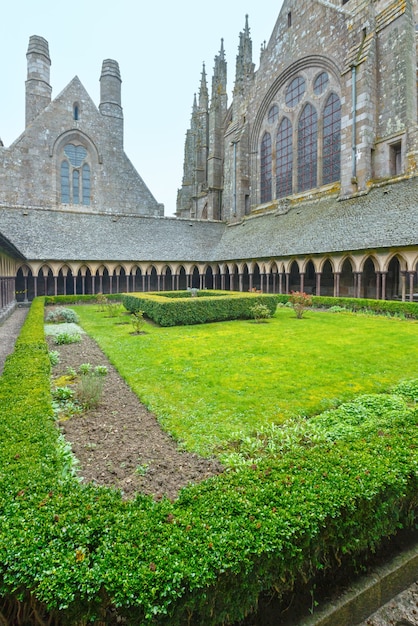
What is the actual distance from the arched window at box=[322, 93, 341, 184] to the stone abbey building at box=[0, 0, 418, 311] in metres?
0.09

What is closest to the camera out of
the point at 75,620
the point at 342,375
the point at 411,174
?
the point at 75,620

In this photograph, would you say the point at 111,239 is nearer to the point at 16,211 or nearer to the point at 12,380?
the point at 16,211

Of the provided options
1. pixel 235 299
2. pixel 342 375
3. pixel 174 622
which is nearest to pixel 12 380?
pixel 174 622

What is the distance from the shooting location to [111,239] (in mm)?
27000

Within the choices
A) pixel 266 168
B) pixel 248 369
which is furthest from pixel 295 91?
pixel 248 369

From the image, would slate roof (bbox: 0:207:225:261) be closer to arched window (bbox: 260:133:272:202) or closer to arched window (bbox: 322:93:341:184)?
arched window (bbox: 260:133:272:202)

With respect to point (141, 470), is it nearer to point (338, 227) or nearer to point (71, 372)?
point (71, 372)

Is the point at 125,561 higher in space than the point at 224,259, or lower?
lower

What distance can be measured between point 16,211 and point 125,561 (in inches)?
1091

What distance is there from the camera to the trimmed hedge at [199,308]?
13703mm

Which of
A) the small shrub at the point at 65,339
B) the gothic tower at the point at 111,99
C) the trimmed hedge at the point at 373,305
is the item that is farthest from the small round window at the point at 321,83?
the small shrub at the point at 65,339

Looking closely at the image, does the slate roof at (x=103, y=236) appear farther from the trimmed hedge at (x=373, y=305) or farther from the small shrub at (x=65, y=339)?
the small shrub at (x=65, y=339)

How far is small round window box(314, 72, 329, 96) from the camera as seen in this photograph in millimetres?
25266

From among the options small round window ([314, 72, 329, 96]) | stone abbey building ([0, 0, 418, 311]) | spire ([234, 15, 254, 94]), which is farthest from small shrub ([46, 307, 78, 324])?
→ spire ([234, 15, 254, 94])
